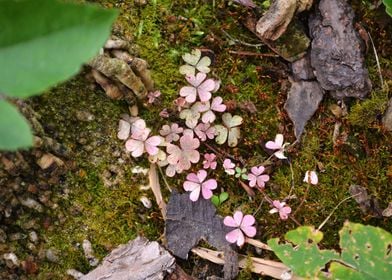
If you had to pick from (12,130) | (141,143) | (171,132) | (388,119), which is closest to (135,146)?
(141,143)

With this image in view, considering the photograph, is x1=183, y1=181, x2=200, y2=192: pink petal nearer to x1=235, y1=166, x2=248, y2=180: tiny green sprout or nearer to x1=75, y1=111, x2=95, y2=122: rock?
x1=235, y1=166, x2=248, y2=180: tiny green sprout

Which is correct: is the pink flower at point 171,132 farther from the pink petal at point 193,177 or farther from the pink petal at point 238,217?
the pink petal at point 238,217

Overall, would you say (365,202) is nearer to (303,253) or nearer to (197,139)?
→ (303,253)

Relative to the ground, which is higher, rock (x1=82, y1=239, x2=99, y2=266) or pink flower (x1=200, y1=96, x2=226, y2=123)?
pink flower (x1=200, y1=96, x2=226, y2=123)

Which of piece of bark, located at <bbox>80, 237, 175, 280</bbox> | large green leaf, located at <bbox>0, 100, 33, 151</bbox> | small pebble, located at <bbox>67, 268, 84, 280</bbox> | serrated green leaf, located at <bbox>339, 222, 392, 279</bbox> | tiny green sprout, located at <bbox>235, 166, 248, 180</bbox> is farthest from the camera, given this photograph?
tiny green sprout, located at <bbox>235, 166, 248, 180</bbox>

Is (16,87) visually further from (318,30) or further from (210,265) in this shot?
(318,30)

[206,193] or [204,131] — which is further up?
[204,131]

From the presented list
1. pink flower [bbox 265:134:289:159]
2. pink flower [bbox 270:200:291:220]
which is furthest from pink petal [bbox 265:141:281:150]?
pink flower [bbox 270:200:291:220]
